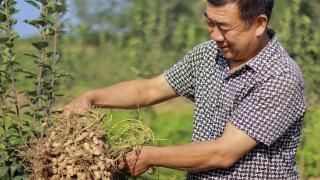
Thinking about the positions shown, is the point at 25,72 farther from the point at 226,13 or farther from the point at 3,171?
the point at 226,13

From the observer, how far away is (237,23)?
3.25m

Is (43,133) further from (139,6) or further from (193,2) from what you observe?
(193,2)

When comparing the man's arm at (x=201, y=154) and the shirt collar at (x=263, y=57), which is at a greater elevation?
the shirt collar at (x=263, y=57)

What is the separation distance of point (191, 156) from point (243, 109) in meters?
0.28

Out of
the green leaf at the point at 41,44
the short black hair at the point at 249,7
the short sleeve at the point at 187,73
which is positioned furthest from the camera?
the green leaf at the point at 41,44

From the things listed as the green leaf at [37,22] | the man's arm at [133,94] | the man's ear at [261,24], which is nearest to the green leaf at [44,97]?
the green leaf at [37,22]

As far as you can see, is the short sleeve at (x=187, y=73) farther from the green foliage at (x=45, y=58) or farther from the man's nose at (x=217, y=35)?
the green foliage at (x=45, y=58)

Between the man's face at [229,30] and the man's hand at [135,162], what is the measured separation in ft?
1.73

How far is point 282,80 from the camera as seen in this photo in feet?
10.6

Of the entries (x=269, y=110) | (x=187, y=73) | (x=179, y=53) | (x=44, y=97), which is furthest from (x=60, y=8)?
(x=179, y=53)

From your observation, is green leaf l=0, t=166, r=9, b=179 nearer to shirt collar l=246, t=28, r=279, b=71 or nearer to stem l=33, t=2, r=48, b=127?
stem l=33, t=2, r=48, b=127

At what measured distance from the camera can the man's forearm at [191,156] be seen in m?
3.26

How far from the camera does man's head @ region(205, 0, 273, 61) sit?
10.6 feet

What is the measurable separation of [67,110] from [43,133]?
14 cm
